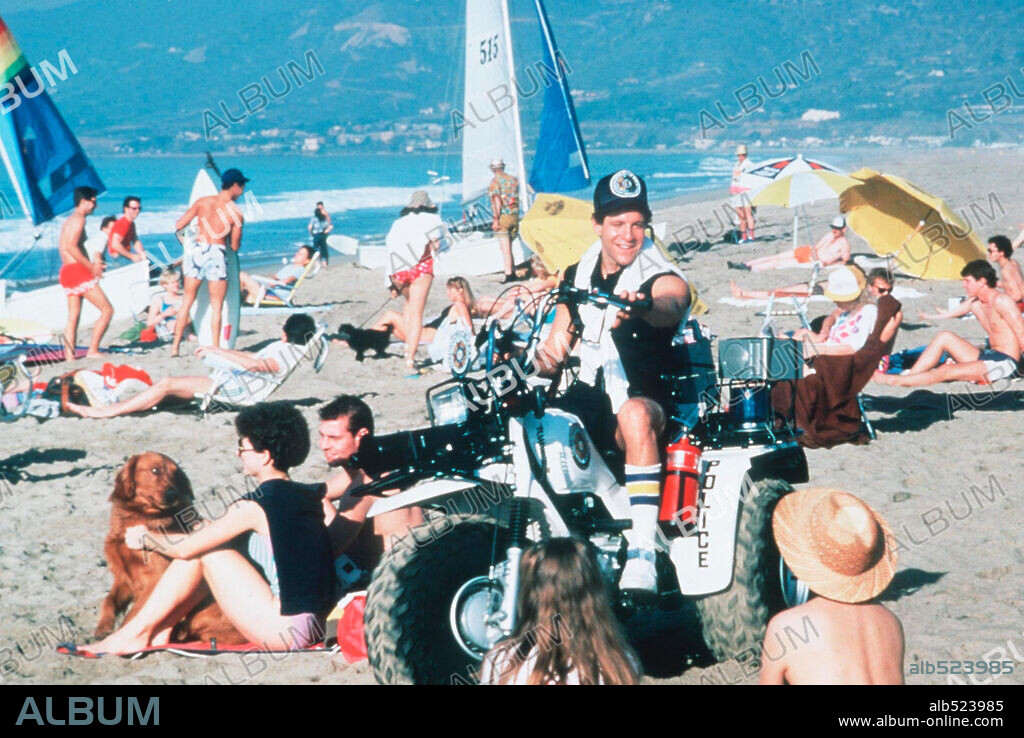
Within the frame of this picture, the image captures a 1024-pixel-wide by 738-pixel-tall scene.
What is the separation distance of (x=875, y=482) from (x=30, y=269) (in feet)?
91.9

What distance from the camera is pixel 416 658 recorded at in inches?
134

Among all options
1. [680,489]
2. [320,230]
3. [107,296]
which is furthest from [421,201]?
[320,230]

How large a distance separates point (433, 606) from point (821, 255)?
11293 mm

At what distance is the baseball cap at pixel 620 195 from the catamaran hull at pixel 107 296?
1081cm

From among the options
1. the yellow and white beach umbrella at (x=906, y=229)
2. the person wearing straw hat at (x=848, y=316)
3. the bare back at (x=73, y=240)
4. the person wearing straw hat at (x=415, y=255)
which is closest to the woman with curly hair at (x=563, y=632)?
the person wearing straw hat at (x=848, y=316)

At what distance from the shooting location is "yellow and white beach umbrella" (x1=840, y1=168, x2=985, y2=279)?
46.4 ft

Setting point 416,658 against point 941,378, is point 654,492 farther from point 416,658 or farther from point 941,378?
point 941,378

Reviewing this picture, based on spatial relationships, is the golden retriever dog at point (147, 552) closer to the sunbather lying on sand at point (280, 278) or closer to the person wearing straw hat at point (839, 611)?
the person wearing straw hat at point (839, 611)

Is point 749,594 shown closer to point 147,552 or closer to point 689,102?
point 147,552

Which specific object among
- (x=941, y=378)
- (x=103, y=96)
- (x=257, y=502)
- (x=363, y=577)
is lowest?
(x=363, y=577)

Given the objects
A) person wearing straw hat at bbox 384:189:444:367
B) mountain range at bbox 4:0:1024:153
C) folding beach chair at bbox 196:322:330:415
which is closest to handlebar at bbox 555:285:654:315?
folding beach chair at bbox 196:322:330:415

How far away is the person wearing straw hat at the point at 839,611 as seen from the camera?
9.64ft

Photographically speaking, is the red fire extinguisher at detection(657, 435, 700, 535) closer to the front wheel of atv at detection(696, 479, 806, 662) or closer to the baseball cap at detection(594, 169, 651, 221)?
the front wheel of atv at detection(696, 479, 806, 662)
